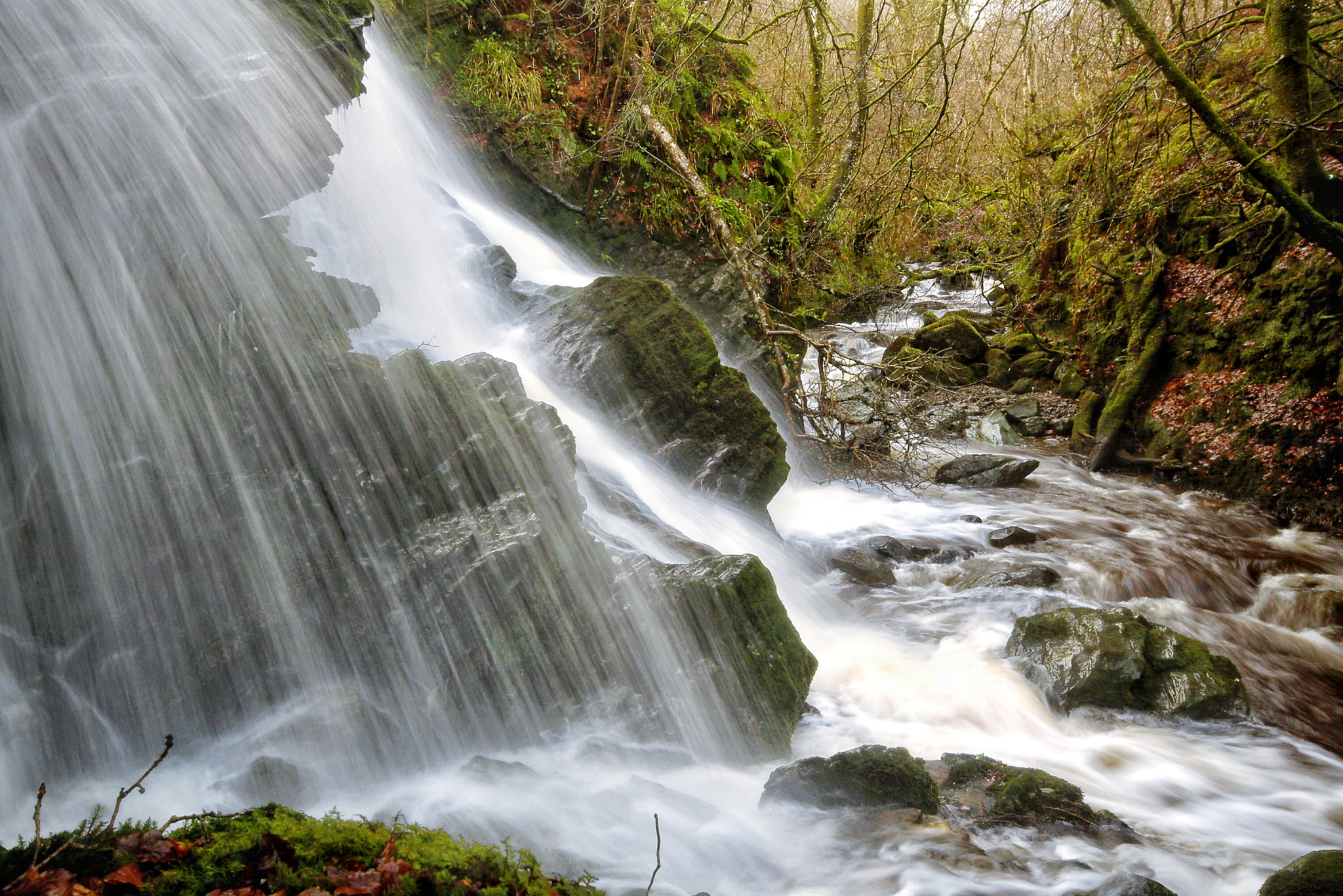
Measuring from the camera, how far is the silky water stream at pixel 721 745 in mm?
3561

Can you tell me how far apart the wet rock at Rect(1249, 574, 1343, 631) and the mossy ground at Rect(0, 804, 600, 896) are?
7.63 meters

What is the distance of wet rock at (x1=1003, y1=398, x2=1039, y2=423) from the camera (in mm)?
11734

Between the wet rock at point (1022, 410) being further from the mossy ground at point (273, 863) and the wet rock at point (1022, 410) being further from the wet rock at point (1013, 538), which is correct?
the mossy ground at point (273, 863)

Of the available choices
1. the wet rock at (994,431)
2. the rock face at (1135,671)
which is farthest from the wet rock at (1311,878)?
the wet rock at (994,431)

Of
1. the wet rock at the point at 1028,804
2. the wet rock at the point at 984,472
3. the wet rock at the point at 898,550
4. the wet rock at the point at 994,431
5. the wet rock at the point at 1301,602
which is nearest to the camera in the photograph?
the wet rock at the point at 1028,804

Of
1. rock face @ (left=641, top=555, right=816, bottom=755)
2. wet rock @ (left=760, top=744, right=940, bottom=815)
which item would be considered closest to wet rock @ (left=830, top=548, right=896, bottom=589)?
rock face @ (left=641, top=555, right=816, bottom=755)

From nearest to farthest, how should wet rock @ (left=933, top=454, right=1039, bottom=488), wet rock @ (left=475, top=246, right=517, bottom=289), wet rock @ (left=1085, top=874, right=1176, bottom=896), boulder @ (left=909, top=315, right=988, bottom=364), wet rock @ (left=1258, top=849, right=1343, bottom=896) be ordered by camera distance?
wet rock @ (left=1258, top=849, right=1343, bottom=896) < wet rock @ (left=1085, top=874, right=1176, bottom=896) < wet rock @ (left=475, top=246, right=517, bottom=289) < wet rock @ (left=933, top=454, right=1039, bottom=488) < boulder @ (left=909, top=315, right=988, bottom=364)

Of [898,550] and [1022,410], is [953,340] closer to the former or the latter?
[1022,410]

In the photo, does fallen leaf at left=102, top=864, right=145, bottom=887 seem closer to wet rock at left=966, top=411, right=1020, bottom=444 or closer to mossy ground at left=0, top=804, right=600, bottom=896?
mossy ground at left=0, top=804, right=600, bottom=896

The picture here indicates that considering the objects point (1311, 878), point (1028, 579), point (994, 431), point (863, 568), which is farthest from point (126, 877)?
point (994, 431)

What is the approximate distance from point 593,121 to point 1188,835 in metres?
10.1

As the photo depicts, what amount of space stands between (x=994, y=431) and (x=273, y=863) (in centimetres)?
1191

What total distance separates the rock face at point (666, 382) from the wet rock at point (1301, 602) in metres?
5.07

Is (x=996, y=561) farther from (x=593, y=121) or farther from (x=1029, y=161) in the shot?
(x=1029, y=161)
